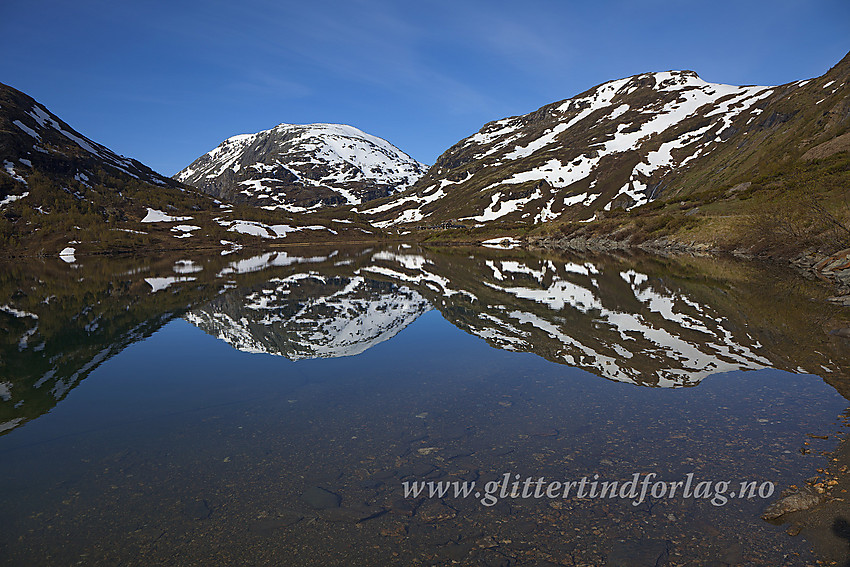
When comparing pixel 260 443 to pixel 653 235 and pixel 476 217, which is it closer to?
pixel 653 235

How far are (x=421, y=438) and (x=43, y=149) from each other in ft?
611

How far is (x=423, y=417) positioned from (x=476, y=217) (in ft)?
583

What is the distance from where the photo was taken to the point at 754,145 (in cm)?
11006

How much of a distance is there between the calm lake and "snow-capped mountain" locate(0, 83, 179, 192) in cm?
14566

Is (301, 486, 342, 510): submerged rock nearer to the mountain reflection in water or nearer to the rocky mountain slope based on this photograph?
the mountain reflection in water

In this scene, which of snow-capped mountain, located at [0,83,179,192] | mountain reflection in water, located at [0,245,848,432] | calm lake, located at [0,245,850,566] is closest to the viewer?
calm lake, located at [0,245,850,566]

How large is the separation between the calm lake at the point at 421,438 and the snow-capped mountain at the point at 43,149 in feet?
478

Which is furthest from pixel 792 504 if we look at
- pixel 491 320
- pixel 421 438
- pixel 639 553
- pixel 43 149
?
pixel 43 149

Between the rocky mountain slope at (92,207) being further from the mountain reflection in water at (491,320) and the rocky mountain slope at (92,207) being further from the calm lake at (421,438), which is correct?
the calm lake at (421,438)

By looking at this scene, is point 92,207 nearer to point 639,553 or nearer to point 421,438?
point 421,438

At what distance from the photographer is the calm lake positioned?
698cm

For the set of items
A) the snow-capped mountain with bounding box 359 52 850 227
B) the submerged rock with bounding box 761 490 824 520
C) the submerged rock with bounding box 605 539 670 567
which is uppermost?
the snow-capped mountain with bounding box 359 52 850 227

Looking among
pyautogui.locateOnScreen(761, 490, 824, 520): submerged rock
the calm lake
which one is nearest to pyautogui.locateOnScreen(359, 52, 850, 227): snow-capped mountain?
the calm lake

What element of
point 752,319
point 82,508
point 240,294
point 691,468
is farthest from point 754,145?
point 82,508
